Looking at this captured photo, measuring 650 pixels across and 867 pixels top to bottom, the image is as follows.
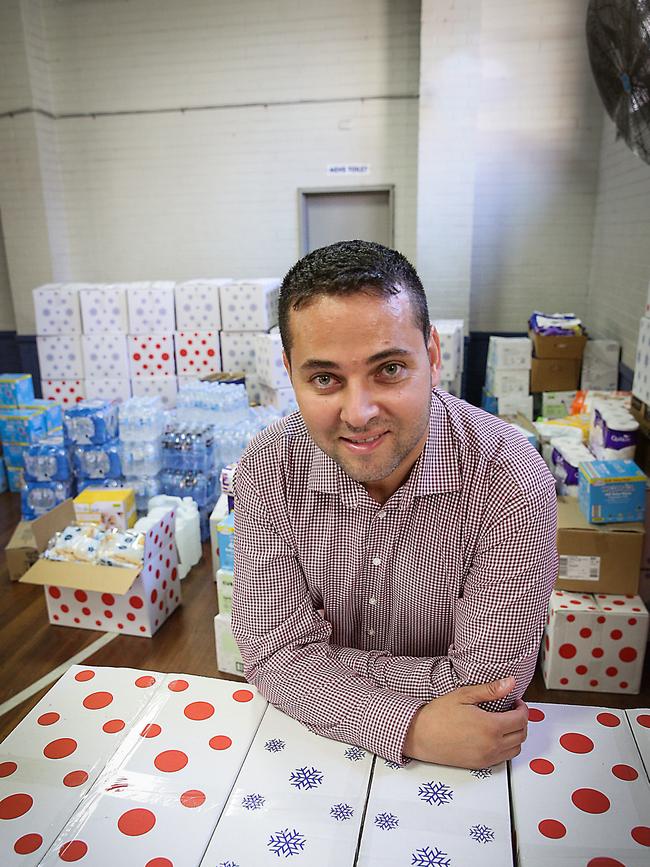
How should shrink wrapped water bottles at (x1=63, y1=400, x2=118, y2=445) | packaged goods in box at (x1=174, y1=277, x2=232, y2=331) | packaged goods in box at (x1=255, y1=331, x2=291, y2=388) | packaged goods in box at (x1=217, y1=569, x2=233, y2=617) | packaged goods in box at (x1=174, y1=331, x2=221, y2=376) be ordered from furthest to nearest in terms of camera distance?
packaged goods in box at (x1=174, y1=331, x2=221, y2=376) < packaged goods in box at (x1=174, y1=277, x2=232, y2=331) < packaged goods in box at (x1=255, y1=331, x2=291, y2=388) < shrink wrapped water bottles at (x1=63, y1=400, x2=118, y2=445) < packaged goods in box at (x1=217, y1=569, x2=233, y2=617)

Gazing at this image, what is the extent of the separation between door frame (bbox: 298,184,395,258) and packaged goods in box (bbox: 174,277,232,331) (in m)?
1.47

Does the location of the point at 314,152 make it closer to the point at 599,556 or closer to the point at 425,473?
the point at 599,556

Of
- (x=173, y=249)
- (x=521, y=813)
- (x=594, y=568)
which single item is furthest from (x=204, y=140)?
(x=521, y=813)

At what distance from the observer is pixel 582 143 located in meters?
6.04

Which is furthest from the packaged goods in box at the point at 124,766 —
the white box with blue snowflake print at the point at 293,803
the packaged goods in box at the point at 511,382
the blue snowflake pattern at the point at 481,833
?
the packaged goods in box at the point at 511,382

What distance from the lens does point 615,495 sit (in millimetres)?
2541

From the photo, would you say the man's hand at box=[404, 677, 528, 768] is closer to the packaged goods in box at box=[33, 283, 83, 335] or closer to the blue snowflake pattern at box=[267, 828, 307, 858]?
the blue snowflake pattern at box=[267, 828, 307, 858]

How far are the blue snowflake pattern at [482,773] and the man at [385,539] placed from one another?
0.07 ft

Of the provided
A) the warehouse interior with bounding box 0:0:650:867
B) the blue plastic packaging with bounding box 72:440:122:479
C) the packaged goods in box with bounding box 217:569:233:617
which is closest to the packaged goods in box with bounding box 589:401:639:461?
the packaged goods in box with bounding box 217:569:233:617

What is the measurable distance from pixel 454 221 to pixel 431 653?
521 centimetres

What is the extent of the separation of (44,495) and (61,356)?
6.35 ft

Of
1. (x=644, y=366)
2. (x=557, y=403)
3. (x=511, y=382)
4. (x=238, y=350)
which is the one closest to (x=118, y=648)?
(x=644, y=366)

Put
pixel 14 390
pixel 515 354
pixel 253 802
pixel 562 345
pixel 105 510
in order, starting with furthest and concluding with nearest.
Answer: pixel 515 354
pixel 562 345
pixel 14 390
pixel 105 510
pixel 253 802

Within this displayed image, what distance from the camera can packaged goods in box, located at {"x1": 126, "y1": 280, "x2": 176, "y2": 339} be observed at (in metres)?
5.45
